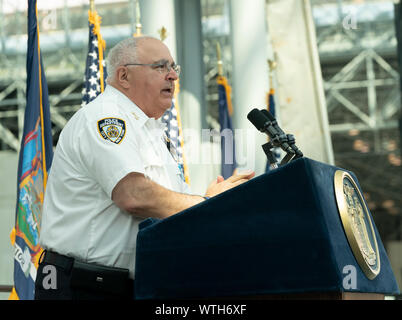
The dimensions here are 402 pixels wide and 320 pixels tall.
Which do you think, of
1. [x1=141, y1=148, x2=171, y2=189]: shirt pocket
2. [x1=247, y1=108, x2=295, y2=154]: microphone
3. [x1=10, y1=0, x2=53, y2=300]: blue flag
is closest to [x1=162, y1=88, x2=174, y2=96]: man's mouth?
[x1=141, y1=148, x2=171, y2=189]: shirt pocket

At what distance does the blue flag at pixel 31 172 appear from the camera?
412 centimetres

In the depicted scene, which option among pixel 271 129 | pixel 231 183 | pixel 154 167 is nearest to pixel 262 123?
pixel 271 129

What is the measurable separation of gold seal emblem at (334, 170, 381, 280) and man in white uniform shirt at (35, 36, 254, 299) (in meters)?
0.30

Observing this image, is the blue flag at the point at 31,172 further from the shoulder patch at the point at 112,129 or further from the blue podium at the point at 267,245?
the blue podium at the point at 267,245

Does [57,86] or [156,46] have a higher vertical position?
[57,86]

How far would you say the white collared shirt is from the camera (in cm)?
193

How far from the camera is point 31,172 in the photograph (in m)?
4.24

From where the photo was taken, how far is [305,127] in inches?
168

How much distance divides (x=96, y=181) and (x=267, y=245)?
64cm

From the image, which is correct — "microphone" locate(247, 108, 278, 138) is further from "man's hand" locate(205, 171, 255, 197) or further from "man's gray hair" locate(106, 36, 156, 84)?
"man's gray hair" locate(106, 36, 156, 84)
